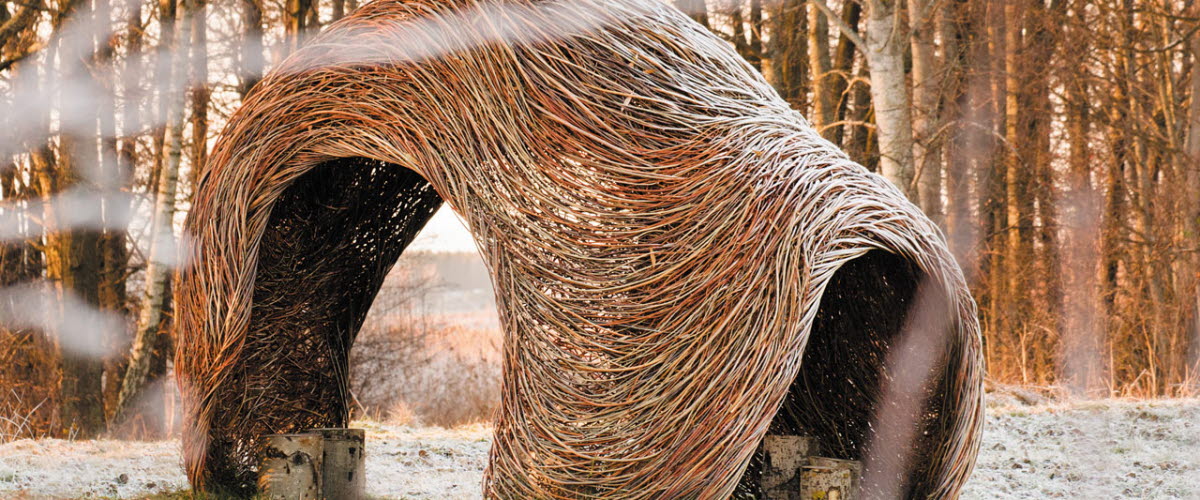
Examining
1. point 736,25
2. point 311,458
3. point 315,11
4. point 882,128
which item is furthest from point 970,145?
point 311,458

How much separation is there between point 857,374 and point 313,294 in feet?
8.49

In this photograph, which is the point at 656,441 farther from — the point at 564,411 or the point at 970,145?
the point at 970,145

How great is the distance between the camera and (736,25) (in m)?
11.6

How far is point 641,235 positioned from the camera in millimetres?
2945

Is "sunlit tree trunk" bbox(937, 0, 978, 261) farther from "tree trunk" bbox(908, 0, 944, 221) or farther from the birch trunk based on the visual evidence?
the birch trunk

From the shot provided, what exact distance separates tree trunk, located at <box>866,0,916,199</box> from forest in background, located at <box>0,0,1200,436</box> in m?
0.09

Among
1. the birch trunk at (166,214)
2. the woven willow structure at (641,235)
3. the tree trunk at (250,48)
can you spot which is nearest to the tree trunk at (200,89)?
the tree trunk at (250,48)

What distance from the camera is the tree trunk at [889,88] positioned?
24.8 ft

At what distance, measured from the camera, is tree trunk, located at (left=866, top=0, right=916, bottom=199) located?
7574 mm

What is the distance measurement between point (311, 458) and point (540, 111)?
218 centimetres

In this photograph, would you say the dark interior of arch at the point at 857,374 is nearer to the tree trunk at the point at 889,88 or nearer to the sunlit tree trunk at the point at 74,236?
the tree trunk at the point at 889,88

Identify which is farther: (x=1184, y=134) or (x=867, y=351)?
(x=1184, y=134)

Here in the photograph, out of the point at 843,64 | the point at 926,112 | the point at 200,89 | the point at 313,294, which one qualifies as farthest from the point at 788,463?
the point at 843,64

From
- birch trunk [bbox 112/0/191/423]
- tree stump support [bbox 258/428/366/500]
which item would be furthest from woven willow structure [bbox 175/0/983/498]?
birch trunk [bbox 112/0/191/423]
